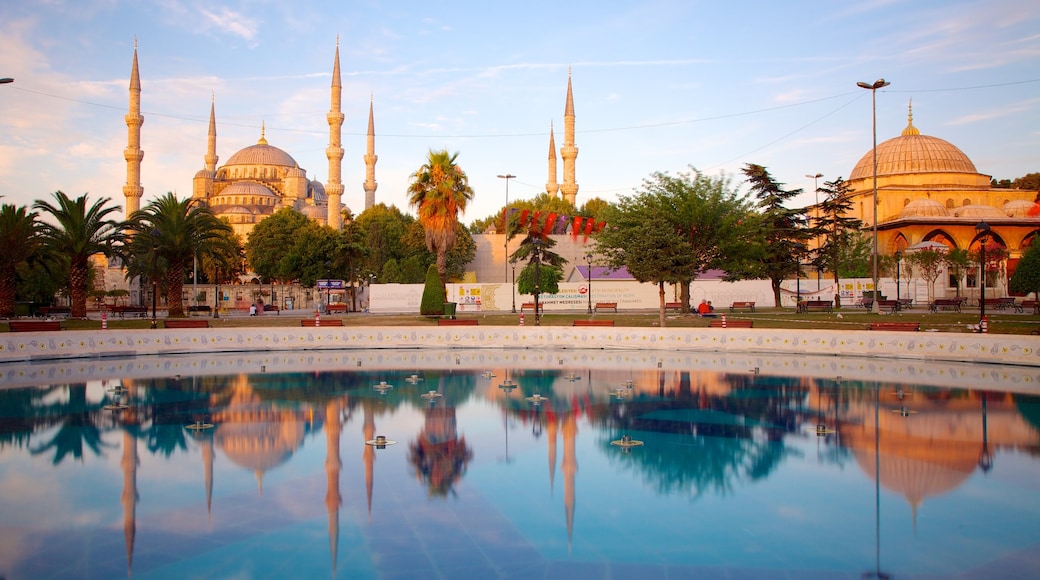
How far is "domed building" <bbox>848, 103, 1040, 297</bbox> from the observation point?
64.3 metres

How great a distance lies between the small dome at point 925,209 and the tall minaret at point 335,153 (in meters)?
49.9

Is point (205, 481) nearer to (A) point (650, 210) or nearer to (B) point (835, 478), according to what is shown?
(B) point (835, 478)

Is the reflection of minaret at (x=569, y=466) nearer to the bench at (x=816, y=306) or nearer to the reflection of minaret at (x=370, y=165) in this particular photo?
the bench at (x=816, y=306)

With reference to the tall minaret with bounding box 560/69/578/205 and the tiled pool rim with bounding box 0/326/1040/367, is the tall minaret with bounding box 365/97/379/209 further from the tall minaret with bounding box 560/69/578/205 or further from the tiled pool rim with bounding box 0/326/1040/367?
the tiled pool rim with bounding box 0/326/1040/367

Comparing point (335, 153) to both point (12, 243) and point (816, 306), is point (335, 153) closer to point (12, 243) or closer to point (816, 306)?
point (12, 243)

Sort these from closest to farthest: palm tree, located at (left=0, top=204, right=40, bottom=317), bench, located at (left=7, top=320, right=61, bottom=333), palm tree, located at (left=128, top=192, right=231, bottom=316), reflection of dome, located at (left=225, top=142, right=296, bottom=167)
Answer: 1. bench, located at (left=7, top=320, right=61, bottom=333)
2. palm tree, located at (left=0, top=204, right=40, bottom=317)
3. palm tree, located at (left=128, top=192, right=231, bottom=316)
4. reflection of dome, located at (left=225, top=142, right=296, bottom=167)

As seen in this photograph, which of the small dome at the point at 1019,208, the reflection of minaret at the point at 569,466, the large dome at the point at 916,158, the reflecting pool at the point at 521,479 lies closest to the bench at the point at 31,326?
the reflecting pool at the point at 521,479

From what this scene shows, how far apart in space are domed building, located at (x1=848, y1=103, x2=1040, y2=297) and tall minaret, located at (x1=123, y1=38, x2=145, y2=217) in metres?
62.5

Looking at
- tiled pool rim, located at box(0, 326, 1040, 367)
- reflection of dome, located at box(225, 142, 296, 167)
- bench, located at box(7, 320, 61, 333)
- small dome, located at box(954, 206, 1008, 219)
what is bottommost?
tiled pool rim, located at box(0, 326, 1040, 367)

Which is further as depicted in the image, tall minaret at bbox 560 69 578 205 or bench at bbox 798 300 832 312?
tall minaret at bbox 560 69 578 205

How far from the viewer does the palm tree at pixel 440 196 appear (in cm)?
3394

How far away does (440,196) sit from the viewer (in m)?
33.9

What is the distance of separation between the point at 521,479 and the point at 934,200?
6937 cm

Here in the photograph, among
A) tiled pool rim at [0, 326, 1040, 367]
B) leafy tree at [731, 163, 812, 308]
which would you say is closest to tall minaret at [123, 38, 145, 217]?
tiled pool rim at [0, 326, 1040, 367]
